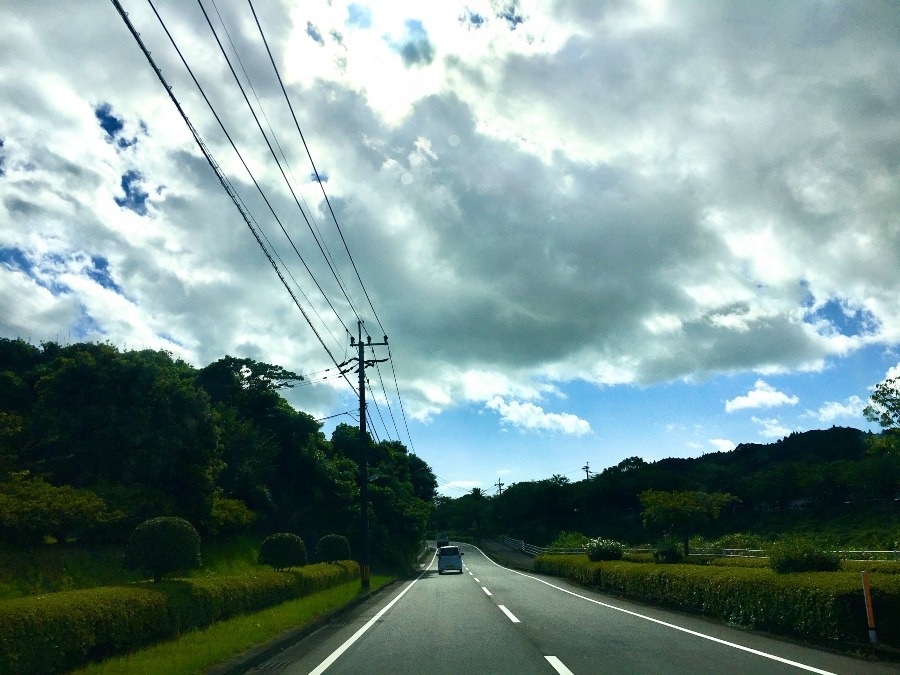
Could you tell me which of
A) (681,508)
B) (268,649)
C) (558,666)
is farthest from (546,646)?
(681,508)

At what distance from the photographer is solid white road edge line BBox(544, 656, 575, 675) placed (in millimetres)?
8461

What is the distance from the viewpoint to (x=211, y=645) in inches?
408

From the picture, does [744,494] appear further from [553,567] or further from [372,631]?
[372,631]

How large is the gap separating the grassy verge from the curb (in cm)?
13

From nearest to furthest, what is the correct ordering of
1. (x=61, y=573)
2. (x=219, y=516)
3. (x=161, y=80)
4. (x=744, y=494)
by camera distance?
(x=161, y=80)
(x=61, y=573)
(x=219, y=516)
(x=744, y=494)

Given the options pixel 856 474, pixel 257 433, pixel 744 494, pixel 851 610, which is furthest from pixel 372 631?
pixel 744 494

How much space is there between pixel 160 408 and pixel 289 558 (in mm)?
9071

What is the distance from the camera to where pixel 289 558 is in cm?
2253

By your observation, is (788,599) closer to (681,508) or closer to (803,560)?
(803,560)

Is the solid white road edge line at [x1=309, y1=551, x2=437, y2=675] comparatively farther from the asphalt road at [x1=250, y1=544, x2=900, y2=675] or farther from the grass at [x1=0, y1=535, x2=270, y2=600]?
the grass at [x1=0, y1=535, x2=270, y2=600]

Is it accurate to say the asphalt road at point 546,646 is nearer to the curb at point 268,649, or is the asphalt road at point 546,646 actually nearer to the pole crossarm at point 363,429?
the curb at point 268,649

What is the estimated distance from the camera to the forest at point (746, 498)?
7212 centimetres

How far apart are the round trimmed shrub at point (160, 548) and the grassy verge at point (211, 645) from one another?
1545 millimetres

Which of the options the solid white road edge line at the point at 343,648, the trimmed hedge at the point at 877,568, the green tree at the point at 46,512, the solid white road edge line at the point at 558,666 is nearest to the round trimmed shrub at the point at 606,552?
the trimmed hedge at the point at 877,568
